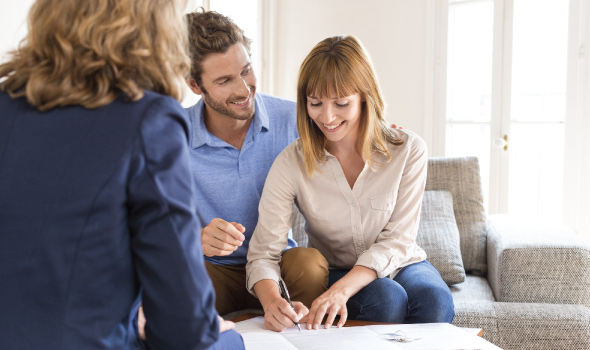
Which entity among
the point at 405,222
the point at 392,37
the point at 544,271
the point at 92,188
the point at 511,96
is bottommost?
the point at 544,271

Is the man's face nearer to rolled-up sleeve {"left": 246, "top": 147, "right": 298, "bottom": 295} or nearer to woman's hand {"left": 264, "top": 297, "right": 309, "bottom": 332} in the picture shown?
rolled-up sleeve {"left": 246, "top": 147, "right": 298, "bottom": 295}

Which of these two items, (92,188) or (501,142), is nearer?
(92,188)

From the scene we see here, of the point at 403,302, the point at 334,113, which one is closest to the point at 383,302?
the point at 403,302

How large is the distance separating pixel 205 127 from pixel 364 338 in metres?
0.98

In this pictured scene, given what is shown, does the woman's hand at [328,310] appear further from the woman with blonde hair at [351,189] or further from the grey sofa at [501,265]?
the grey sofa at [501,265]

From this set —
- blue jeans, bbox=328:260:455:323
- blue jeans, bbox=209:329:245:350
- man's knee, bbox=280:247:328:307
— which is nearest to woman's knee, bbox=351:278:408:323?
blue jeans, bbox=328:260:455:323

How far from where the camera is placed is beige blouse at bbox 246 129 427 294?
189cm

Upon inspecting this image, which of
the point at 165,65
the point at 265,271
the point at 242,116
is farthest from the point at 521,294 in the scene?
the point at 165,65

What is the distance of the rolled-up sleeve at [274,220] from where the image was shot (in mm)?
1873

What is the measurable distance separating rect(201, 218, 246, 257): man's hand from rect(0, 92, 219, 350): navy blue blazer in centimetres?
76

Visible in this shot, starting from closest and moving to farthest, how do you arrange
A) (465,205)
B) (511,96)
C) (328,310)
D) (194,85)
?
(328,310) → (194,85) → (465,205) → (511,96)

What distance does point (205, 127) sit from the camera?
84.7 inches

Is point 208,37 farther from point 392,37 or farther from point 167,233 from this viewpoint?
point 392,37

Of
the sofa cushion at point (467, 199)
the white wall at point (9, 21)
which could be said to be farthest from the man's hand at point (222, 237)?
the white wall at point (9, 21)
